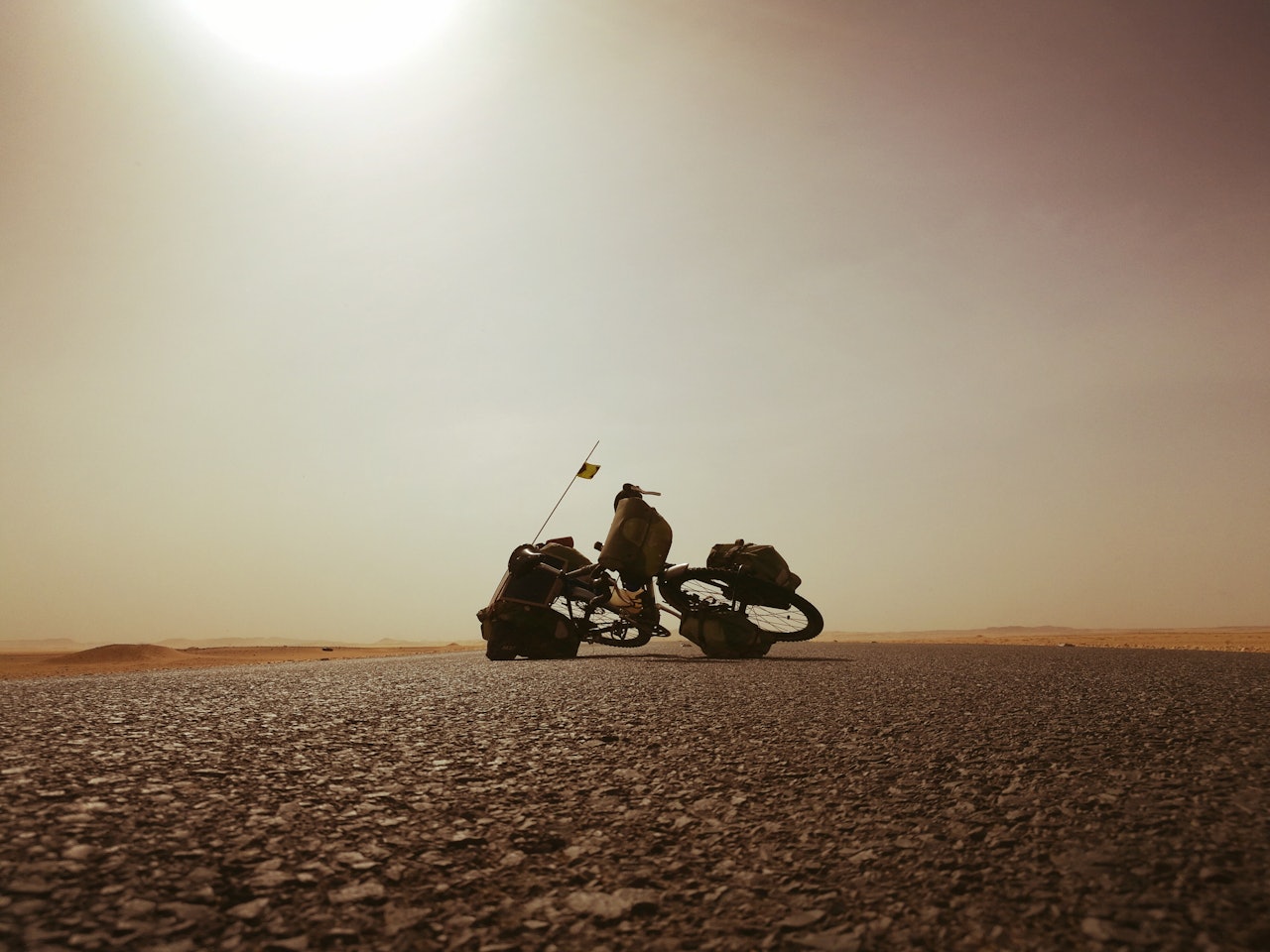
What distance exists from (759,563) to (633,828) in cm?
746

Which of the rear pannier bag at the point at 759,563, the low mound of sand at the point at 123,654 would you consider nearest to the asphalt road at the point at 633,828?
the rear pannier bag at the point at 759,563

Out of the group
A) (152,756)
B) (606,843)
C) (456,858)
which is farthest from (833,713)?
(152,756)

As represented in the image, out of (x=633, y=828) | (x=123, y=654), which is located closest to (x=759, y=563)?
(x=633, y=828)

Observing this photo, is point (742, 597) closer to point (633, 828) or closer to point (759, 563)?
point (759, 563)

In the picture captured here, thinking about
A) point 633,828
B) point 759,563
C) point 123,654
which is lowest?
point 123,654

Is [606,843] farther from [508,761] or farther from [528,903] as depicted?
[508,761]

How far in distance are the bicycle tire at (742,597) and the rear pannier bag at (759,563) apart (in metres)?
0.07

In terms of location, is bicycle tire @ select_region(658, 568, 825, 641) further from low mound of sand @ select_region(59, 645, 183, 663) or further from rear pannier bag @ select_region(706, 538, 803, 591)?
low mound of sand @ select_region(59, 645, 183, 663)

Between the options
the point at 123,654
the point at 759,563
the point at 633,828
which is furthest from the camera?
the point at 123,654

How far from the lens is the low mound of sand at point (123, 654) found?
1742cm

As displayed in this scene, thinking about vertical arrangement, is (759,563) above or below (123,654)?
above

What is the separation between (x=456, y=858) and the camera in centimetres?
199

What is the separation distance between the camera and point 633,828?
223 cm

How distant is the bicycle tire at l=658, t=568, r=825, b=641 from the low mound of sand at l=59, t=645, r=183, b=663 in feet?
47.3
